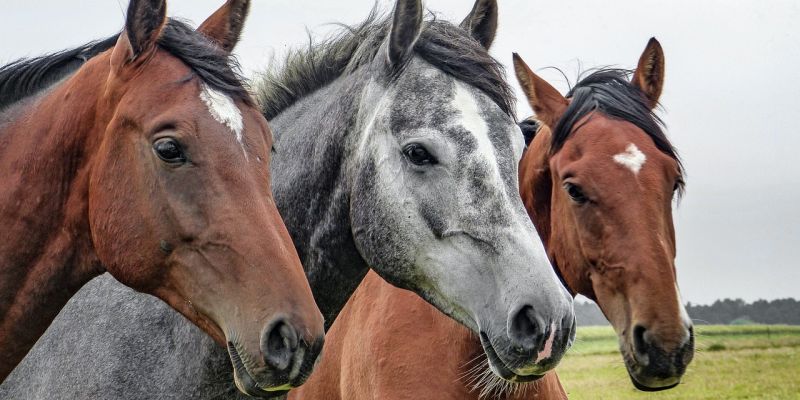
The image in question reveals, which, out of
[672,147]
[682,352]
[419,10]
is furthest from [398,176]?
[672,147]

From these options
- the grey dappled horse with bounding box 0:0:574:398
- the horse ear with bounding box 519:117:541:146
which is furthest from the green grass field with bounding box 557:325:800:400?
the grey dappled horse with bounding box 0:0:574:398

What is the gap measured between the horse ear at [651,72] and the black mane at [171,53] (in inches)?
138

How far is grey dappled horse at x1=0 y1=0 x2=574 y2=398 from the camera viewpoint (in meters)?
3.85

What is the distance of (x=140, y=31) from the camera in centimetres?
369

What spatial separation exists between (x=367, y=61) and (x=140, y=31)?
1.50 meters

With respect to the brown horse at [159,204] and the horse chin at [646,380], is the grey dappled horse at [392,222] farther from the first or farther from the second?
the horse chin at [646,380]

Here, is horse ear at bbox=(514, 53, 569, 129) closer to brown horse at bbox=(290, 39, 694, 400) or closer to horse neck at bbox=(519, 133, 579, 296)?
brown horse at bbox=(290, 39, 694, 400)

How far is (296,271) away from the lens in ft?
10.8

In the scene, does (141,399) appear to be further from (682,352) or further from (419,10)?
(682,352)

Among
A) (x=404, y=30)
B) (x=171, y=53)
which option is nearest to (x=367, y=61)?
(x=404, y=30)

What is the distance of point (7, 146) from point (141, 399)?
1.42 meters

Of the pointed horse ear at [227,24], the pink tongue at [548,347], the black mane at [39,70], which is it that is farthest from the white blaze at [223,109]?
the pink tongue at [548,347]

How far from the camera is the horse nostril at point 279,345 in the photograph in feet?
10.0

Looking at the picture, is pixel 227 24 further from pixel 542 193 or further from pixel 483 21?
pixel 542 193
